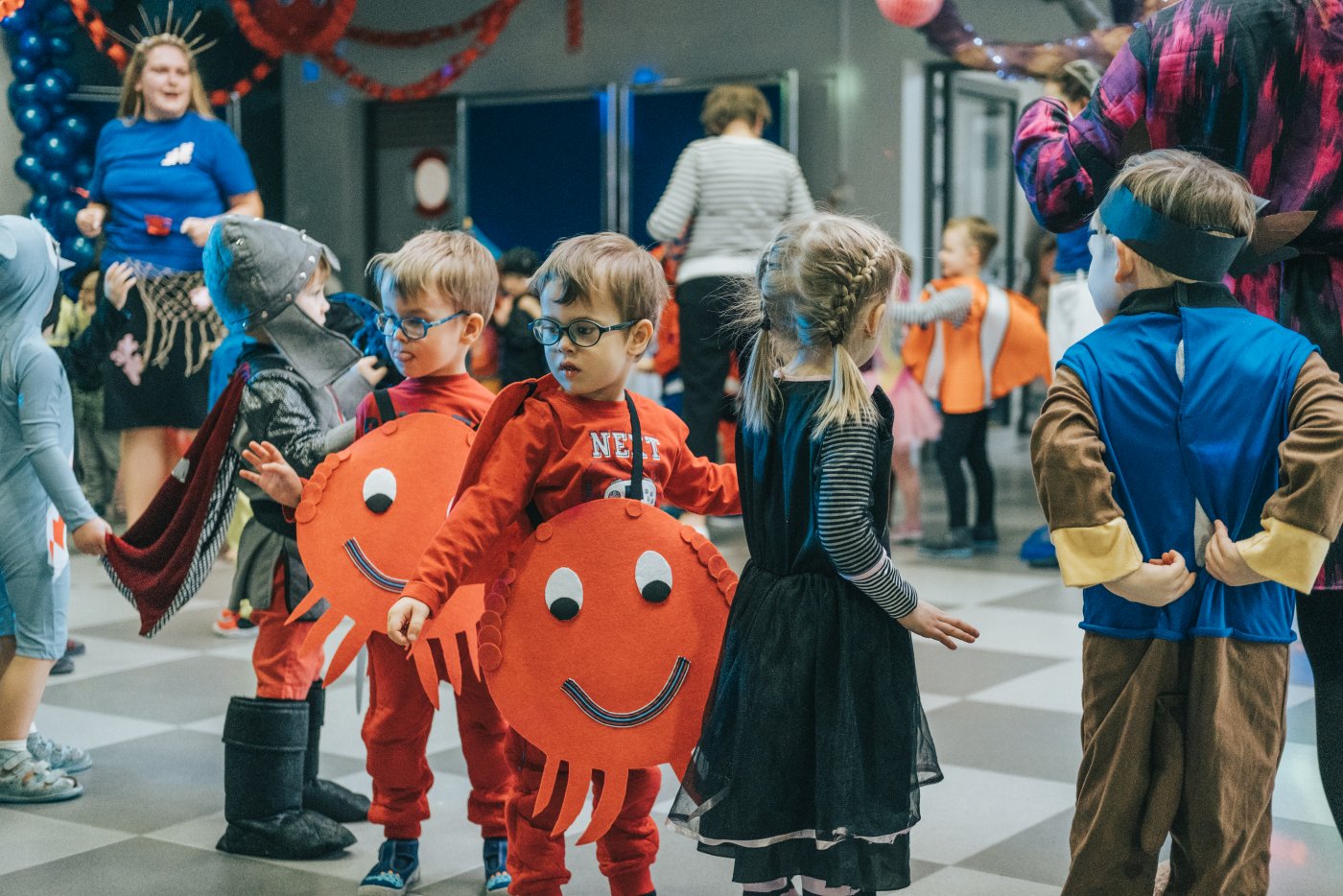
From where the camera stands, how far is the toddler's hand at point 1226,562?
1.70 meters

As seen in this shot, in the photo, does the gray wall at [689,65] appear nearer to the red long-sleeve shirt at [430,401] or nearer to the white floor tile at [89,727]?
the white floor tile at [89,727]

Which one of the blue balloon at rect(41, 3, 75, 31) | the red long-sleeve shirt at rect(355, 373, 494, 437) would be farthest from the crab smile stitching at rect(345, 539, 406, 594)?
the blue balloon at rect(41, 3, 75, 31)

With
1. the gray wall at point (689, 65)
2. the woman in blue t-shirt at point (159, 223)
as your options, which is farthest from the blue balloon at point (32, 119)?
the gray wall at point (689, 65)

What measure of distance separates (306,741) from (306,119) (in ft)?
27.3

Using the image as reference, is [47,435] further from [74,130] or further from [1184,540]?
[74,130]

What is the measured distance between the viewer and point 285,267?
260cm

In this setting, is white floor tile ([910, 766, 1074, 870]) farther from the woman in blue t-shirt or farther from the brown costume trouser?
the woman in blue t-shirt

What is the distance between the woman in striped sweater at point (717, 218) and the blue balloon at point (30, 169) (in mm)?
3181

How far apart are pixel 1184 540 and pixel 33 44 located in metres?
6.44

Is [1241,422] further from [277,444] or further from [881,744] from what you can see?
[277,444]

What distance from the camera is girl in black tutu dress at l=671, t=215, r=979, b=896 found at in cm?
183

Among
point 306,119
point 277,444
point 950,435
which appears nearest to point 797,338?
point 277,444

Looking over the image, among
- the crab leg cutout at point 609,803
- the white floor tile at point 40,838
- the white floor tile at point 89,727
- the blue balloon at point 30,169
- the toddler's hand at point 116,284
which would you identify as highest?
the blue balloon at point 30,169

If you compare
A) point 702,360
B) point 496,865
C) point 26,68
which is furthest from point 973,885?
point 26,68
